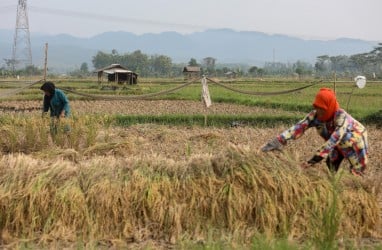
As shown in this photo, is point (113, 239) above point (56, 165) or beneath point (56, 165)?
beneath

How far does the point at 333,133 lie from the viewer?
4773mm

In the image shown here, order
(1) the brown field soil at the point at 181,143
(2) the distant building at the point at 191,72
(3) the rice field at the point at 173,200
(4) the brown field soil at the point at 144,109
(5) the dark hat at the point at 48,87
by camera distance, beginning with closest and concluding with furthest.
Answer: (3) the rice field at the point at 173,200 → (1) the brown field soil at the point at 181,143 → (5) the dark hat at the point at 48,87 → (4) the brown field soil at the point at 144,109 → (2) the distant building at the point at 191,72

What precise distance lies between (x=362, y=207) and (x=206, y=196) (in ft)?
4.74

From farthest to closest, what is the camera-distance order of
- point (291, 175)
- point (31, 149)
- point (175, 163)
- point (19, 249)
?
point (31, 149) < point (175, 163) < point (291, 175) < point (19, 249)

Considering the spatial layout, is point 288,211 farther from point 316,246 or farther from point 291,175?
point 316,246

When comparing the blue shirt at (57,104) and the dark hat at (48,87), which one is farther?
the blue shirt at (57,104)

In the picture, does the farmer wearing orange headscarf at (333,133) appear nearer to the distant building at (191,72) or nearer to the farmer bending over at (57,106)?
the farmer bending over at (57,106)

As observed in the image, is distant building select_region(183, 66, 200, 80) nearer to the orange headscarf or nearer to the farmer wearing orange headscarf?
the farmer wearing orange headscarf

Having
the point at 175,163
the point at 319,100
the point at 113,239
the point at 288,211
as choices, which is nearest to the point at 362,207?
the point at 288,211

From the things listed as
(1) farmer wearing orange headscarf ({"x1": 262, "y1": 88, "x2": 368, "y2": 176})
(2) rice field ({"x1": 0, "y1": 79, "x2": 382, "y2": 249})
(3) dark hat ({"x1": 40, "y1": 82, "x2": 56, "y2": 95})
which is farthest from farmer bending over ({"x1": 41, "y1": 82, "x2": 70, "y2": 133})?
(1) farmer wearing orange headscarf ({"x1": 262, "y1": 88, "x2": 368, "y2": 176})

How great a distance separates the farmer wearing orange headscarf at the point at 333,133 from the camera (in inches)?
186

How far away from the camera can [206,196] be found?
4.64 metres

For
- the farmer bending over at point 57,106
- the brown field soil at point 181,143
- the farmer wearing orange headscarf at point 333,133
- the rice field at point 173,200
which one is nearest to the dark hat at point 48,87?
the farmer bending over at point 57,106

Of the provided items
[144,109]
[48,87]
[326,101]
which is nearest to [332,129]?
[326,101]
